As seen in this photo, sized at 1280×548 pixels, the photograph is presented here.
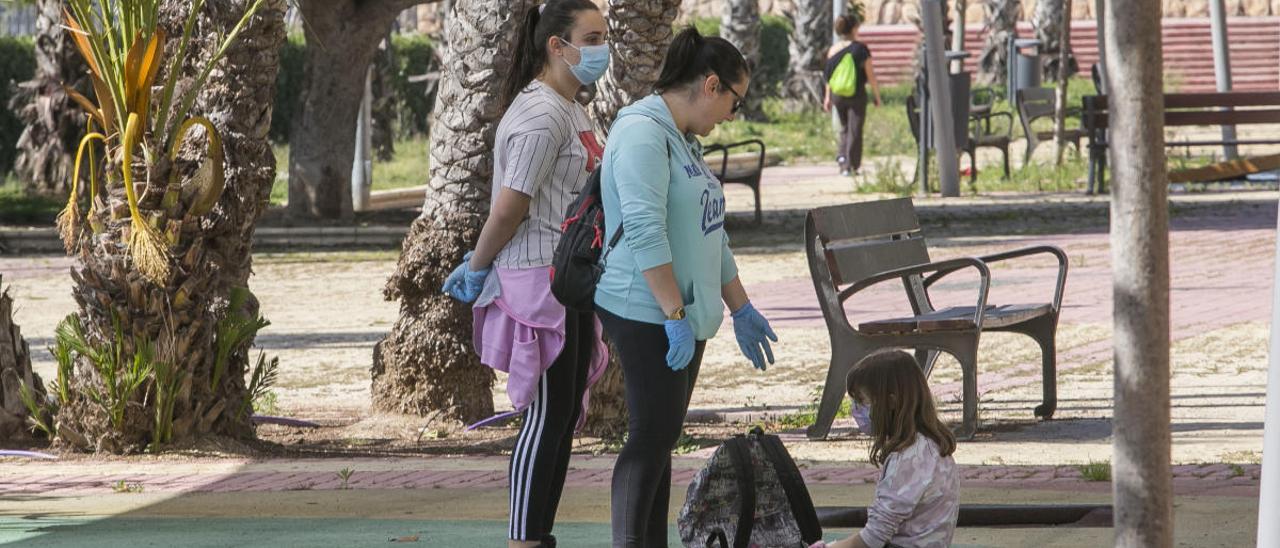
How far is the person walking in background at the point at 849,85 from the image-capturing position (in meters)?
22.8

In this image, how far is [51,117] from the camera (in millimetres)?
23875

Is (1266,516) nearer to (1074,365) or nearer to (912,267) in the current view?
(912,267)

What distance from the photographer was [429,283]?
890cm

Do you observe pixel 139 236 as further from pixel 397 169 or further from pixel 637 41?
pixel 397 169

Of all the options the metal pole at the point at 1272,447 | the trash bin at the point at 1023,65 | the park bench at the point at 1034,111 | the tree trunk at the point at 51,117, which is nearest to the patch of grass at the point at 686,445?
A: the metal pole at the point at 1272,447

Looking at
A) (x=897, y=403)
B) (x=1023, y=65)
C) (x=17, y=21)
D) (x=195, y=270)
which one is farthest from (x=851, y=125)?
(x=17, y=21)

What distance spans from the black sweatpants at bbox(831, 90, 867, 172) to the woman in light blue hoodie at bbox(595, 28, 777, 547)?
18574mm

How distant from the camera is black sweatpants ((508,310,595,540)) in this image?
16.9 ft

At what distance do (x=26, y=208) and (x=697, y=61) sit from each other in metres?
18.0

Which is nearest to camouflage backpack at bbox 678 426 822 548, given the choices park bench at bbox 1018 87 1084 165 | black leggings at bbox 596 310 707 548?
black leggings at bbox 596 310 707 548

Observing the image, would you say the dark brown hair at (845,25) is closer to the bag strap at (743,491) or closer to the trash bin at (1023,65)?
the trash bin at (1023,65)

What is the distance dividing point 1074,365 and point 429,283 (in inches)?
132

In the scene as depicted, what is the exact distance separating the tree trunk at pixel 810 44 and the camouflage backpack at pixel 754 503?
105ft

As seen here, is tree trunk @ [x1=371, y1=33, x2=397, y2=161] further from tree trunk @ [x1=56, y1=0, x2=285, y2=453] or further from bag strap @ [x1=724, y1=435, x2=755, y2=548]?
bag strap @ [x1=724, y1=435, x2=755, y2=548]
